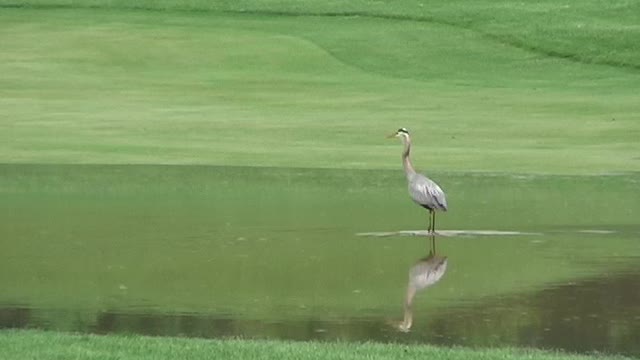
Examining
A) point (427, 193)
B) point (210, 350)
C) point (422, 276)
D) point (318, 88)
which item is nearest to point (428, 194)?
point (427, 193)

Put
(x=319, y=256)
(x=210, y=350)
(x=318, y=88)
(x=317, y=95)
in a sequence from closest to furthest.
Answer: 1. (x=210, y=350)
2. (x=319, y=256)
3. (x=317, y=95)
4. (x=318, y=88)

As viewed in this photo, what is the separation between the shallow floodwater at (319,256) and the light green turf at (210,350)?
621 mm

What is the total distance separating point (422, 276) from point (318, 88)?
68.1ft

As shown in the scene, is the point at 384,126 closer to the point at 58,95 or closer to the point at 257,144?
the point at 257,144

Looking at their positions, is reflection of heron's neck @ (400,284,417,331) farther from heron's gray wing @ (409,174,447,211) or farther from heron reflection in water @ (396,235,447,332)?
heron's gray wing @ (409,174,447,211)

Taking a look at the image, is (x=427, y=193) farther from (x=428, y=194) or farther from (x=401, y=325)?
(x=401, y=325)

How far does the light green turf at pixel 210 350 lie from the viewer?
962 centimetres

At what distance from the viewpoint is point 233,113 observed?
98.7 ft

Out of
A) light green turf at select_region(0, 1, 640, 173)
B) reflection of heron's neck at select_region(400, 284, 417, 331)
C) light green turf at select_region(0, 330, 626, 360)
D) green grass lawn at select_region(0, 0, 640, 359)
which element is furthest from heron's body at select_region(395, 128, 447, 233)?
light green turf at select_region(0, 1, 640, 173)

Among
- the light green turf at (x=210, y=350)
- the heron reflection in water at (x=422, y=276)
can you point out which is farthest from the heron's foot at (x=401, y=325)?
the light green turf at (x=210, y=350)

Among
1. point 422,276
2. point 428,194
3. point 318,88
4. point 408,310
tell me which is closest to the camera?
point 408,310

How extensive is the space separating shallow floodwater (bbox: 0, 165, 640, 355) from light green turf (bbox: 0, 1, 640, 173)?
2846 mm

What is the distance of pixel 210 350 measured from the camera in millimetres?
9836

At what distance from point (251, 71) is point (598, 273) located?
77.2ft
